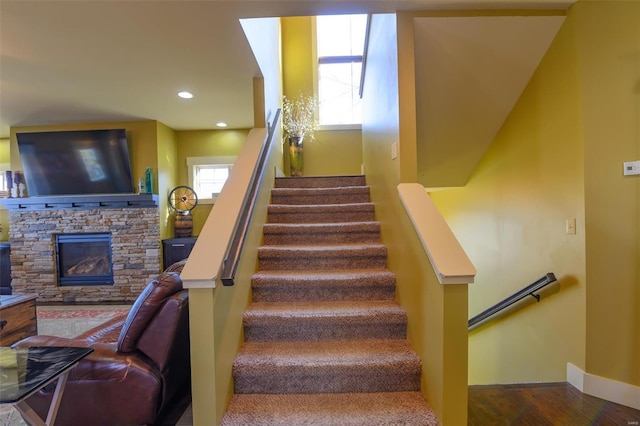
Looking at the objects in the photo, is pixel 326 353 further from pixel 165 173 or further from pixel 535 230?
pixel 165 173

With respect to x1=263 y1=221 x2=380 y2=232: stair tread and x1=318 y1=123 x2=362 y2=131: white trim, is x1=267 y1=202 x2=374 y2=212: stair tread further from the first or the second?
x1=318 y1=123 x2=362 y2=131: white trim

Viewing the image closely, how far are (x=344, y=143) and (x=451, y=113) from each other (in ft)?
8.14

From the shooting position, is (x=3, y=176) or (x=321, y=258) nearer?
(x=321, y=258)

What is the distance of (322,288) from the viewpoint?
2.26 metres

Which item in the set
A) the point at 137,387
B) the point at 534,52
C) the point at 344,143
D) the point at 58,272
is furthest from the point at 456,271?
the point at 58,272

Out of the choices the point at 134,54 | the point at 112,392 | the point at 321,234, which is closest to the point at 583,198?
the point at 321,234

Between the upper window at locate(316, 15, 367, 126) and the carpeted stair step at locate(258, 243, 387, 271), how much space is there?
3.27 metres

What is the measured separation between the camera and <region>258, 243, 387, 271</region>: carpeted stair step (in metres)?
2.52

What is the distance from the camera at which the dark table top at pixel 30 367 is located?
1.12 meters

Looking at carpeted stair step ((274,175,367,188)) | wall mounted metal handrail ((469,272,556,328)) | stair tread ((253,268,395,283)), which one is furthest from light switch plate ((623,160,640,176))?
carpeted stair step ((274,175,367,188))

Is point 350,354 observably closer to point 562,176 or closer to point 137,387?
point 137,387

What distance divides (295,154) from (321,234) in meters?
2.25

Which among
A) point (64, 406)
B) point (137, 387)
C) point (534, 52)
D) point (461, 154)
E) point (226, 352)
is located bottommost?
point (64, 406)

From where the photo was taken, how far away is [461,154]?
320cm
